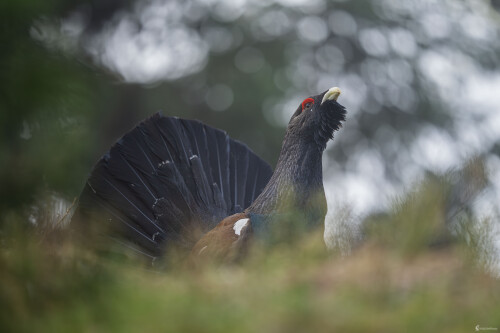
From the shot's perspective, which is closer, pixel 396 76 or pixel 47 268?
pixel 47 268

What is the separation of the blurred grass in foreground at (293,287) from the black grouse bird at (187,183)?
2392mm

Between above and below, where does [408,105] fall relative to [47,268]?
above

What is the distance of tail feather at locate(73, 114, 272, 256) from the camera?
4516 mm

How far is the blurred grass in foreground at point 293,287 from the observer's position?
1.29 m

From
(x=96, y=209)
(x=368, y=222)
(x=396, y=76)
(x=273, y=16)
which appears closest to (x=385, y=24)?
(x=396, y=76)

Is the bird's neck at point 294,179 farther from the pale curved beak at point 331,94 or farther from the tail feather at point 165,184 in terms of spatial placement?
the tail feather at point 165,184

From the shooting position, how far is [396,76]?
14.3m

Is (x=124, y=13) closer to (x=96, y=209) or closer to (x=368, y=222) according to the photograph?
(x=96, y=209)

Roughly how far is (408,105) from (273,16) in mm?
3142

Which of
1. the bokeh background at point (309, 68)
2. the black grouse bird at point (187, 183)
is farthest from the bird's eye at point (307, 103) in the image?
the bokeh background at point (309, 68)

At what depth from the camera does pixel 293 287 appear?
4.80 feet

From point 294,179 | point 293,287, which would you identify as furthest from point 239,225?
point 293,287

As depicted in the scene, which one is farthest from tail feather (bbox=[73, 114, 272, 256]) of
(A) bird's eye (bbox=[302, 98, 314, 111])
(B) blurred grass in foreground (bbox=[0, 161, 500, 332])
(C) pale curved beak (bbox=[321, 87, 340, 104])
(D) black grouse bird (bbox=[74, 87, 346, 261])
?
(B) blurred grass in foreground (bbox=[0, 161, 500, 332])

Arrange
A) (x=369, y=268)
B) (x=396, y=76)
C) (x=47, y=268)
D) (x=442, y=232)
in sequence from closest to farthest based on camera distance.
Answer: (x=47, y=268) → (x=369, y=268) → (x=442, y=232) → (x=396, y=76)
